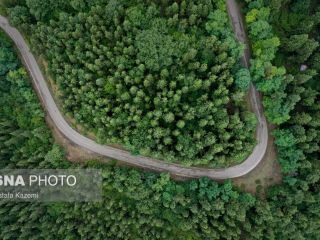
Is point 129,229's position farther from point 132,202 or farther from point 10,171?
point 10,171

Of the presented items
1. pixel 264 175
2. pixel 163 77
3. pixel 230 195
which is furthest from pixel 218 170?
pixel 163 77

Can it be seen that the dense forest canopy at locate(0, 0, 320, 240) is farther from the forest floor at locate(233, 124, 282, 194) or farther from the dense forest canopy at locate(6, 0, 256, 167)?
the dense forest canopy at locate(6, 0, 256, 167)

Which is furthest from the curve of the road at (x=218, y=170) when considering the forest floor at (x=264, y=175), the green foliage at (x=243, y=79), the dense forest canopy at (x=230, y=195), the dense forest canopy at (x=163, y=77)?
the green foliage at (x=243, y=79)

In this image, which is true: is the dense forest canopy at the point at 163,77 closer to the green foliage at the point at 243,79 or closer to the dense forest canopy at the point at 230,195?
the green foliage at the point at 243,79

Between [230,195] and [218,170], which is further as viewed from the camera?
[218,170]

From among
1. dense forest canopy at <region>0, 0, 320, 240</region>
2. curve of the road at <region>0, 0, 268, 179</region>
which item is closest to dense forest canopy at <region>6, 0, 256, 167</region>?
curve of the road at <region>0, 0, 268, 179</region>

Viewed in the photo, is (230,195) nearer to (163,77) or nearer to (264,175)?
(264,175)
